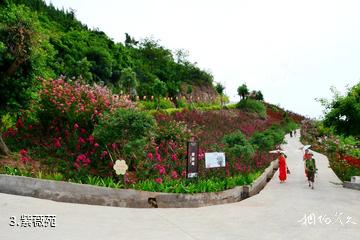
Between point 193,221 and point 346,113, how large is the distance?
35.7 ft

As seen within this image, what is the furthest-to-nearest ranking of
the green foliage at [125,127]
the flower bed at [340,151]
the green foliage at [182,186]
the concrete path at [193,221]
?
the flower bed at [340,151] → the green foliage at [125,127] → the green foliage at [182,186] → the concrete path at [193,221]

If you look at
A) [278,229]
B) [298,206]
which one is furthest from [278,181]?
[278,229]

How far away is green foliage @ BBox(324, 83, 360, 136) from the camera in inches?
623

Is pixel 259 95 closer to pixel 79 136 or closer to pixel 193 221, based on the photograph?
pixel 79 136

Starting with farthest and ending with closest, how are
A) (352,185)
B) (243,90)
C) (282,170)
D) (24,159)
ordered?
(243,90) → (282,170) → (352,185) → (24,159)

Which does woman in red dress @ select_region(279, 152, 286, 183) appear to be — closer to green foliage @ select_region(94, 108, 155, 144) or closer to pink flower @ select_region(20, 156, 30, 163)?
green foliage @ select_region(94, 108, 155, 144)

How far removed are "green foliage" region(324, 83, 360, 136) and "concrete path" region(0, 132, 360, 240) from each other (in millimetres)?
5767

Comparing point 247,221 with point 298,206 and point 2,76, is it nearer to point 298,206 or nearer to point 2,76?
point 298,206

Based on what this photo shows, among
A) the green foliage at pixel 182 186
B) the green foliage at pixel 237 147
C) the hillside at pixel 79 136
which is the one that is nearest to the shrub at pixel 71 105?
the hillside at pixel 79 136

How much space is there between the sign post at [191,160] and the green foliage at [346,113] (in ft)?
26.5

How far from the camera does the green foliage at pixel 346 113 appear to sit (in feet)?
51.9

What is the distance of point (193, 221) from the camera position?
8.05 metres

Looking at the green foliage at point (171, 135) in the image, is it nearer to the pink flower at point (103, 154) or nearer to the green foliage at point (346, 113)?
the pink flower at point (103, 154)

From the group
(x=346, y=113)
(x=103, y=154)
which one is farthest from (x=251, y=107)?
(x=103, y=154)
